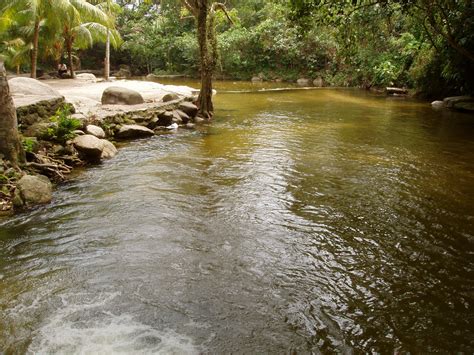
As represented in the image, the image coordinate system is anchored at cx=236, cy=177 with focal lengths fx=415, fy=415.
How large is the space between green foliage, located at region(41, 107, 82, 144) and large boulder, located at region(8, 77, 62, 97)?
1.55 m

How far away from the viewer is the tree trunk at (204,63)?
14336 millimetres

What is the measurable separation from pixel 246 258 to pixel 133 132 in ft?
25.0

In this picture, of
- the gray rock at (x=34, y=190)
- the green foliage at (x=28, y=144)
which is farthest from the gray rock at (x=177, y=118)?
the gray rock at (x=34, y=190)

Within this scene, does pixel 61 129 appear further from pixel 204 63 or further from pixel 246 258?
pixel 204 63

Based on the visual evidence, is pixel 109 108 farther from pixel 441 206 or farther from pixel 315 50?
pixel 315 50

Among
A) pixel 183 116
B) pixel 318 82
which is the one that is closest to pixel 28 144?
pixel 183 116

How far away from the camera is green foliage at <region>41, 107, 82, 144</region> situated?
8.80 m

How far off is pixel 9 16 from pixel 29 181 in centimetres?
1274

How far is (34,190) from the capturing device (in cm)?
675

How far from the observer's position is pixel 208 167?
29.7 feet

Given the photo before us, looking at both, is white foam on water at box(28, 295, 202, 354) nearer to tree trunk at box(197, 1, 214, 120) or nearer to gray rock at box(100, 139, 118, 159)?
gray rock at box(100, 139, 118, 159)

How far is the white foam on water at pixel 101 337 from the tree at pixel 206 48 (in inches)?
468

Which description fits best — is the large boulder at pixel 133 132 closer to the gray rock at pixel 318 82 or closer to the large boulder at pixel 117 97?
the large boulder at pixel 117 97

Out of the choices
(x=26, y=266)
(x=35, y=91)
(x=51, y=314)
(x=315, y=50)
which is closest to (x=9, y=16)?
(x=35, y=91)
